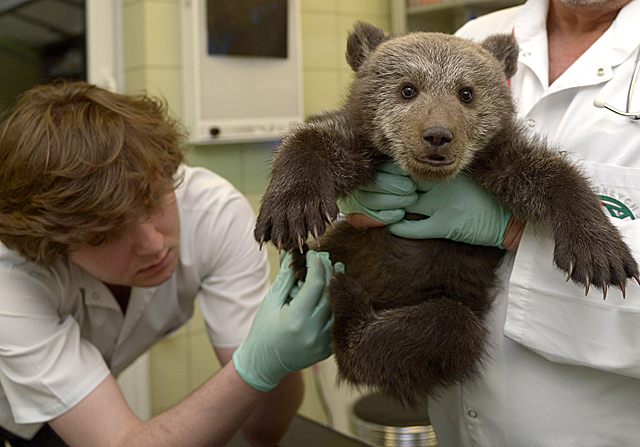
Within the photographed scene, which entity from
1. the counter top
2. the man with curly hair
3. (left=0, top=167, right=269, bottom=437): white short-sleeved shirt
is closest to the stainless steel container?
the counter top

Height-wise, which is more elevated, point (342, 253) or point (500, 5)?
point (500, 5)

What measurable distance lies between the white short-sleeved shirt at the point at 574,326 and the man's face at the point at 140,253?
2.52 feet

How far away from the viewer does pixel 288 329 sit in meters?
1.36

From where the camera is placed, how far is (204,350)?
3084 millimetres

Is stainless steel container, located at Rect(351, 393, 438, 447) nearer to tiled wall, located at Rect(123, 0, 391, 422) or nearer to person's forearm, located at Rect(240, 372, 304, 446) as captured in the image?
person's forearm, located at Rect(240, 372, 304, 446)

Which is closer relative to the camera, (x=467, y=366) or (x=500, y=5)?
(x=467, y=366)

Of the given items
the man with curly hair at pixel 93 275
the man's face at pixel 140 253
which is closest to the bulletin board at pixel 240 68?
the man with curly hair at pixel 93 275

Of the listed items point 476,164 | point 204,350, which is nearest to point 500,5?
point 476,164

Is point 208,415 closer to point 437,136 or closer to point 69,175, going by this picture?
point 69,175

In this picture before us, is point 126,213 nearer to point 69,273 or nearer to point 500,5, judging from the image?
point 69,273

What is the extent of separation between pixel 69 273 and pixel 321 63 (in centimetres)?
215

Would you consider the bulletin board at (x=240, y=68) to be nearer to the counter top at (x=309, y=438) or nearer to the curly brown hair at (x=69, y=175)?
the curly brown hair at (x=69, y=175)

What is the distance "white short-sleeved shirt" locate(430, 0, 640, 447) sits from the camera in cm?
111

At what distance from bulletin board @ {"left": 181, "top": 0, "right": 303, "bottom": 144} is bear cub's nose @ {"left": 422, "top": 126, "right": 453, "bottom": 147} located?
6.31 ft
